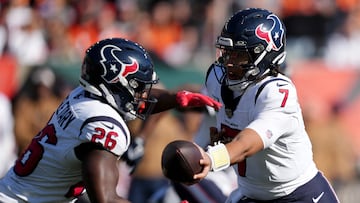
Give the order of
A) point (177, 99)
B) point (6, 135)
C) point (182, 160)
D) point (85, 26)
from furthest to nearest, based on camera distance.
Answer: point (85, 26), point (6, 135), point (177, 99), point (182, 160)

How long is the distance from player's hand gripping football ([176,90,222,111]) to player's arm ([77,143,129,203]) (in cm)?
86

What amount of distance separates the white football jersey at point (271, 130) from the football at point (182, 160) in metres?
0.49

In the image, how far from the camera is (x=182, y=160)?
4.45m

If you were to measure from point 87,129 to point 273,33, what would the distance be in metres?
1.20

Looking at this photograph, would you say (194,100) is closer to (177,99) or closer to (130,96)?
(177,99)

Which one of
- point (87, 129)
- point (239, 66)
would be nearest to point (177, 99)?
point (239, 66)

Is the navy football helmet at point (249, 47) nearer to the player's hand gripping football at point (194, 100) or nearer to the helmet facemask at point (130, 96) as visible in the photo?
the player's hand gripping football at point (194, 100)

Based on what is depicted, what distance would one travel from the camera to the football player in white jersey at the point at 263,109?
16.8 ft

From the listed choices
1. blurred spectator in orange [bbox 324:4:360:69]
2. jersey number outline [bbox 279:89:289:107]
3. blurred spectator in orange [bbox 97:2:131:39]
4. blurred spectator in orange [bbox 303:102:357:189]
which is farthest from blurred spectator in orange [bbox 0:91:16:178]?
jersey number outline [bbox 279:89:289:107]

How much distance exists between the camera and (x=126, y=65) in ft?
16.7

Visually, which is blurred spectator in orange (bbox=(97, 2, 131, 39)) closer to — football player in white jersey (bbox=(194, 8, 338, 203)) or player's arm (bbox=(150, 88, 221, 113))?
player's arm (bbox=(150, 88, 221, 113))

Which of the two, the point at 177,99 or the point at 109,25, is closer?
the point at 177,99

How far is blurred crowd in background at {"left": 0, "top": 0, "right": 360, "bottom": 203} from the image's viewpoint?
10297 mm

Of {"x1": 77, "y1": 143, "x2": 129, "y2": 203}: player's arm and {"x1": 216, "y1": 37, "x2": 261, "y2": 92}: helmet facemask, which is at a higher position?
{"x1": 216, "y1": 37, "x2": 261, "y2": 92}: helmet facemask
